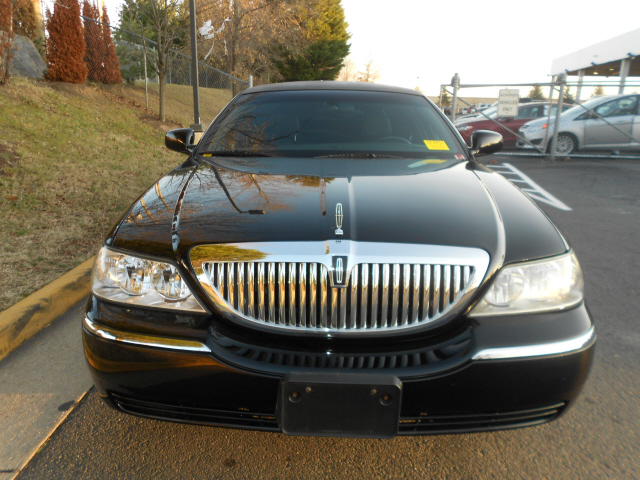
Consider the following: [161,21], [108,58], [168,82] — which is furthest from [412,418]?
[168,82]

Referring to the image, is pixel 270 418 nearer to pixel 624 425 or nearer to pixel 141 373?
pixel 141 373

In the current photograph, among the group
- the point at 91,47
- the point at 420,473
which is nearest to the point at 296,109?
the point at 420,473

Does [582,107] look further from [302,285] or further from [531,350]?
[302,285]

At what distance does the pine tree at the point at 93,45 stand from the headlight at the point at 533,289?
16919 mm

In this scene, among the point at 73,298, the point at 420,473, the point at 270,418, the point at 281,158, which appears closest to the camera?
the point at 270,418

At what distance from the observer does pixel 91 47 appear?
52.4ft

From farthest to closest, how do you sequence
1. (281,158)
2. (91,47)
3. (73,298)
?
(91,47)
(73,298)
(281,158)

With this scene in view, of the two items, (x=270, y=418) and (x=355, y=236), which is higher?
(x=355, y=236)

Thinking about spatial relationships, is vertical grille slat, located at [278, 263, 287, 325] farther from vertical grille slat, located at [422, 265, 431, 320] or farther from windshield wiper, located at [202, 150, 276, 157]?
windshield wiper, located at [202, 150, 276, 157]

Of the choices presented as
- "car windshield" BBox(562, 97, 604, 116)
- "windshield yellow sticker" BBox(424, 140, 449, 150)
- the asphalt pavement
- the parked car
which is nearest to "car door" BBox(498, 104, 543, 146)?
the parked car

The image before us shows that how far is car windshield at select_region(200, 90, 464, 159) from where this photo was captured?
3.04 metres

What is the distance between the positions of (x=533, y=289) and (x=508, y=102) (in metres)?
11.4

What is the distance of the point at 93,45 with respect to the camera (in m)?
16.0

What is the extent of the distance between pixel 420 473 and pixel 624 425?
3.27 feet
